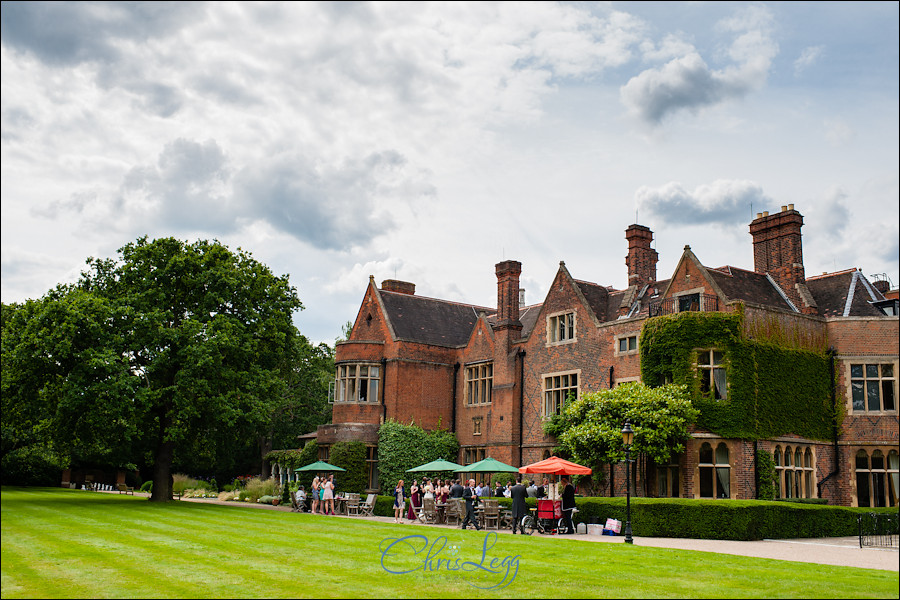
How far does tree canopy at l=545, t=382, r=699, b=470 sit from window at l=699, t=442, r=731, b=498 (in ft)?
3.28

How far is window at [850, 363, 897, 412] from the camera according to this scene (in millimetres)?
29953

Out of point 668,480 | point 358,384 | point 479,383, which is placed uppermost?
point 479,383

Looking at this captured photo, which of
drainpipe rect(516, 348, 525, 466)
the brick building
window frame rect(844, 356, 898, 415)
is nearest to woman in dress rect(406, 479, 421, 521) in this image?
the brick building

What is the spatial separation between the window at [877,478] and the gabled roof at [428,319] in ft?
66.1

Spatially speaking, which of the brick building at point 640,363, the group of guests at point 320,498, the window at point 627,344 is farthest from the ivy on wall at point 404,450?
the window at point 627,344

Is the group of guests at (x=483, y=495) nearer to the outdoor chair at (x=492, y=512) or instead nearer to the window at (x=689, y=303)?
the outdoor chair at (x=492, y=512)

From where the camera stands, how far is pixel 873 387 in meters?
30.3

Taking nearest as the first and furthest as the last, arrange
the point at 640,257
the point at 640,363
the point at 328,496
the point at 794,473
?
the point at 794,473 < the point at 640,363 < the point at 328,496 < the point at 640,257

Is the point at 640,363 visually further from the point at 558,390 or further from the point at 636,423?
the point at 558,390

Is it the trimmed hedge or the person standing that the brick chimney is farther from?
the person standing

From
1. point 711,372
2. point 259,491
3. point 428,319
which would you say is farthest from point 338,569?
point 259,491

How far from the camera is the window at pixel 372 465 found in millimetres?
39784

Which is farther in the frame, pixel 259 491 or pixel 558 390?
pixel 259 491

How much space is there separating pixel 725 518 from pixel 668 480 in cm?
691
